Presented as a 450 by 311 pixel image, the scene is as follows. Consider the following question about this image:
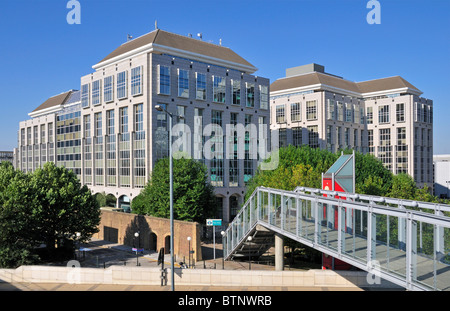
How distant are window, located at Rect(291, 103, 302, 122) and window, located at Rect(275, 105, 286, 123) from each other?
2.39 metres

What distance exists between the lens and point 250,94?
2717 inches

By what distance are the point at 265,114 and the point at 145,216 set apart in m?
34.7

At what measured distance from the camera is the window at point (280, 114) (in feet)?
301

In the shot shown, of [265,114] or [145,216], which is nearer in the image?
[145,216]

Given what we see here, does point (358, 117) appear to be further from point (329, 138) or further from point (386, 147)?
point (329, 138)

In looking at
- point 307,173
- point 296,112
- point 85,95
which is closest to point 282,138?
point 296,112

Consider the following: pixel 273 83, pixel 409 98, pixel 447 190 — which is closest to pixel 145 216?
pixel 273 83

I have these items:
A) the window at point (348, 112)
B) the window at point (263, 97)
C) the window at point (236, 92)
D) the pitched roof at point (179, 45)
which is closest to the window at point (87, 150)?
the pitched roof at point (179, 45)

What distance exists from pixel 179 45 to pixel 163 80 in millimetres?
9746
